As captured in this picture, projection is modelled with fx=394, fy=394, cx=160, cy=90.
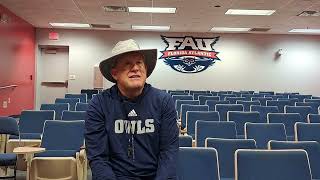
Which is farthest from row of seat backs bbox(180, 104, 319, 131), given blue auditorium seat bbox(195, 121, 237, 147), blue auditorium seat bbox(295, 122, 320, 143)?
blue auditorium seat bbox(295, 122, 320, 143)

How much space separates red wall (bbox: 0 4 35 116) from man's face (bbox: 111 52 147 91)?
9432 millimetres

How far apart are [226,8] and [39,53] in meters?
7.95

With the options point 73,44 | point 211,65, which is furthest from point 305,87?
point 73,44

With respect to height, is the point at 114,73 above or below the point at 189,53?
below

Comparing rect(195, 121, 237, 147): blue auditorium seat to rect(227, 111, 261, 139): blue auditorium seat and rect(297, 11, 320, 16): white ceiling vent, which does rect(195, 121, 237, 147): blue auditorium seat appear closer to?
rect(227, 111, 261, 139): blue auditorium seat

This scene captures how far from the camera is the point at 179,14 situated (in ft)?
36.9

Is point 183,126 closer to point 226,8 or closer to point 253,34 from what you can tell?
point 226,8

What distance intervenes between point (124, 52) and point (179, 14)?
9.56 meters

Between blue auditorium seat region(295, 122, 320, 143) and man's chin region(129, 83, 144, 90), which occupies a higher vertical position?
man's chin region(129, 83, 144, 90)

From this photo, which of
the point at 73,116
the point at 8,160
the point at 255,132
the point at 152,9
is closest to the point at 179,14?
the point at 152,9

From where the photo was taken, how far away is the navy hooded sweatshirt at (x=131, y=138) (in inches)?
76.3

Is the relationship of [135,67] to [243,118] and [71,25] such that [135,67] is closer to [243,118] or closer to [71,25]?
[243,118]

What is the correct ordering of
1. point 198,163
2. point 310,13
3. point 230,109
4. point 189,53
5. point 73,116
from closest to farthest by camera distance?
1. point 198,163
2. point 73,116
3. point 230,109
4. point 310,13
5. point 189,53

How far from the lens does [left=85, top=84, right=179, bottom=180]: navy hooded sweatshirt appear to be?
1938 millimetres
